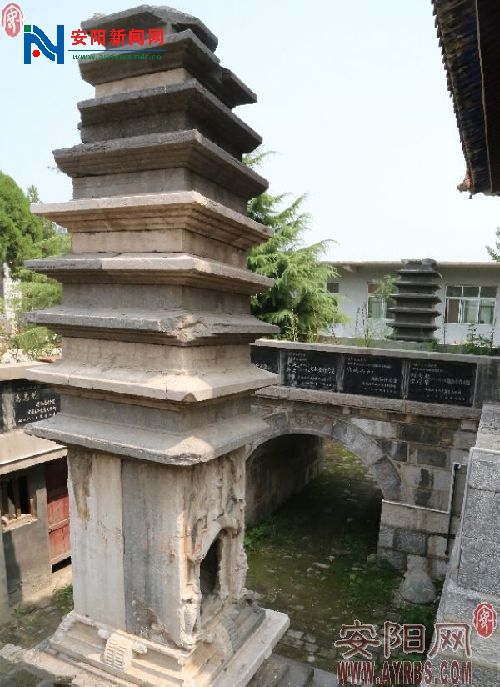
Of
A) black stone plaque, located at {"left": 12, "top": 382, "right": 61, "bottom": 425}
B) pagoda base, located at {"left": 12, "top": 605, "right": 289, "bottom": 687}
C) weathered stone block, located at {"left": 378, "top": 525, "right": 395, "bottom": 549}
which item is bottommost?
weathered stone block, located at {"left": 378, "top": 525, "right": 395, "bottom": 549}

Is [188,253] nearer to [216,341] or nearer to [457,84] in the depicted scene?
[216,341]

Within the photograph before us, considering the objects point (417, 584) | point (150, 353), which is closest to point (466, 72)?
point (150, 353)

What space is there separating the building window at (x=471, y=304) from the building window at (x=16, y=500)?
17242 millimetres

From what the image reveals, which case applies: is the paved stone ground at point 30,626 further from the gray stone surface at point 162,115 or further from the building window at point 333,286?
the building window at point 333,286

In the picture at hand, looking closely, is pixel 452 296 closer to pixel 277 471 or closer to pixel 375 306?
pixel 375 306

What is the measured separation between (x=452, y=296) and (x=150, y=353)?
746 inches

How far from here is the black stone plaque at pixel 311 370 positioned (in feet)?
29.1

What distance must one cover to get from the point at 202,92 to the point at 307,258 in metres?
9.35

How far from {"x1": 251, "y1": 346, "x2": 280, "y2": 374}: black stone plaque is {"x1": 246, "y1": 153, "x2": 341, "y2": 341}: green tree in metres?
1.97

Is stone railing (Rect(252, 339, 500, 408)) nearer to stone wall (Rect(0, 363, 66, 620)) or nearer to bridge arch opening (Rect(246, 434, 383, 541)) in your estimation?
bridge arch opening (Rect(246, 434, 383, 541))

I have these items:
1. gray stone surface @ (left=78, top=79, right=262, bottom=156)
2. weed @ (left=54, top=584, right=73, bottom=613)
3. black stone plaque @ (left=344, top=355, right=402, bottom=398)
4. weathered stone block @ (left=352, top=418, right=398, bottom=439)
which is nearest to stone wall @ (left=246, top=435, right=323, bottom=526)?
weathered stone block @ (left=352, top=418, right=398, bottom=439)

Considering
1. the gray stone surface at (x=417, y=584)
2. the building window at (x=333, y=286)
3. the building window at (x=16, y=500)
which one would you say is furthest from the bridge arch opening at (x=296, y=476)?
the building window at (x=333, y=286)

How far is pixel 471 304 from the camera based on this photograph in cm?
1938

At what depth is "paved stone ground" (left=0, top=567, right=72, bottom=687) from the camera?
20.4ft
